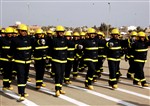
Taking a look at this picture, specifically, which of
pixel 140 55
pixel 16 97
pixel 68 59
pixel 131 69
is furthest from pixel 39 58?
pixel 131 69

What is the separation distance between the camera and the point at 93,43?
10.5 metres

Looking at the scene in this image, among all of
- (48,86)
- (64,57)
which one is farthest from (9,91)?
(64,57)

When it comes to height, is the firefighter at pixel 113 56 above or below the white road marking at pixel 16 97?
above

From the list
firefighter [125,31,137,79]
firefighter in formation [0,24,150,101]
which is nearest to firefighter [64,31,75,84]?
firefighter in formation [0,24,150,101]

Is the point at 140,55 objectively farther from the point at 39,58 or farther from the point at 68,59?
the point at 39,58

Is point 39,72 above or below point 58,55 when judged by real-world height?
below

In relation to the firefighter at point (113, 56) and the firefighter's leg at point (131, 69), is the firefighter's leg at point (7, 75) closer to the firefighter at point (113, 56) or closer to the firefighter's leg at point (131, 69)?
the firefighter at point (113, 56)

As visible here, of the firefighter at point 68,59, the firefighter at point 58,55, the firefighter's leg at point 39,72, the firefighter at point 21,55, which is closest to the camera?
the firefighter at point 21,55

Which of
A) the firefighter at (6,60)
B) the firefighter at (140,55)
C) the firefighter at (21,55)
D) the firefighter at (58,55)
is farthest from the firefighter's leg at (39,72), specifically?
the firefighter at (140,55)

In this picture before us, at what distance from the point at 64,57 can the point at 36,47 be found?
171cm

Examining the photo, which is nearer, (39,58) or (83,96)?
(83,96)

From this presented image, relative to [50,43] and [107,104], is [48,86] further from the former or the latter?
[107,104]

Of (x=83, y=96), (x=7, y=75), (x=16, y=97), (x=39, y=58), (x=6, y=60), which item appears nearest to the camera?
(x=16, y=97)

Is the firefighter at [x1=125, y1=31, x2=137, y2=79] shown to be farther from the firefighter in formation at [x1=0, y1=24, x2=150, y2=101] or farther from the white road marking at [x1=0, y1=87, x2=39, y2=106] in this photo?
the white road marking at [x1=0, y1=87, x2=39, y2=106]
